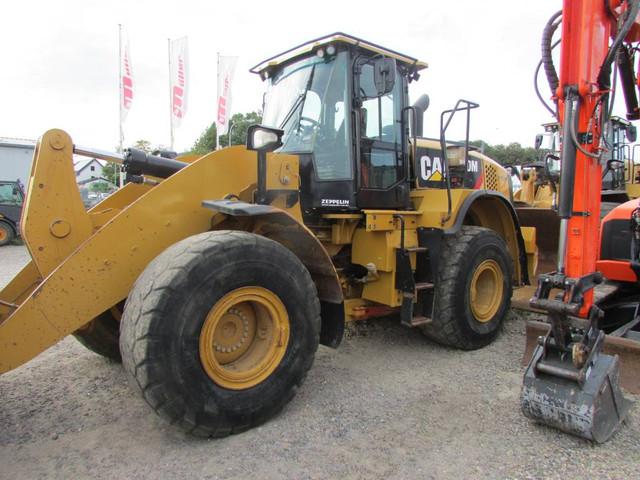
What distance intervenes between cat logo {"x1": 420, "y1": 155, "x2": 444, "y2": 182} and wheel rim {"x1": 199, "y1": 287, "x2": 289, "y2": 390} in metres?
2.42

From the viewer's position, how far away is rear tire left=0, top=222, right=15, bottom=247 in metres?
15.2

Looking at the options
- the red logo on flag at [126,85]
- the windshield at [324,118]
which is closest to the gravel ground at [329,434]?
the windshield at [324,118]

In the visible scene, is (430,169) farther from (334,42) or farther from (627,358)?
(627,358)

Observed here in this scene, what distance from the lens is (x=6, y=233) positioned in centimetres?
1532

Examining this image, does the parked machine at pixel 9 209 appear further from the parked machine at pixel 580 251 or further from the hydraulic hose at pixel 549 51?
the parked machine at pixel 580 251

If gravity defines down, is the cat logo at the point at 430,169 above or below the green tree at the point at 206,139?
below

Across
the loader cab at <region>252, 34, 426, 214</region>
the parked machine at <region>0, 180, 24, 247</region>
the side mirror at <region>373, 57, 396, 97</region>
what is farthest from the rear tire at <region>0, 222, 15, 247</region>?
the side mirror at <region>373, 57, 396, 97</region>

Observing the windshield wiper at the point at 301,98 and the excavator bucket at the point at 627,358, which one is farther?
the windshield wiper at the point at 301,98

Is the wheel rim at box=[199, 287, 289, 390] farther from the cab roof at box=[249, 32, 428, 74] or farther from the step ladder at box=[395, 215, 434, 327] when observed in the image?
the cab roof at box=[249, 32, 428, 74]

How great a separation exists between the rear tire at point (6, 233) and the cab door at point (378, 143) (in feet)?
50.4

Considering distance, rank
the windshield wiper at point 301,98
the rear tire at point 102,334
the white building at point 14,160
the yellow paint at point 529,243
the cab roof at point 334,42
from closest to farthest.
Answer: the rear tire at point 102,334, the cab roof at point 334,42, the windshield wiper at point 301,98, the yellow paint at point 529,243, the white building at point 14,160

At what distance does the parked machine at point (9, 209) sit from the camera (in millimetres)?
15297

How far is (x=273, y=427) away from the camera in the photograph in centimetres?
293

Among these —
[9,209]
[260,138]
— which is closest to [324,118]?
[260,138]
